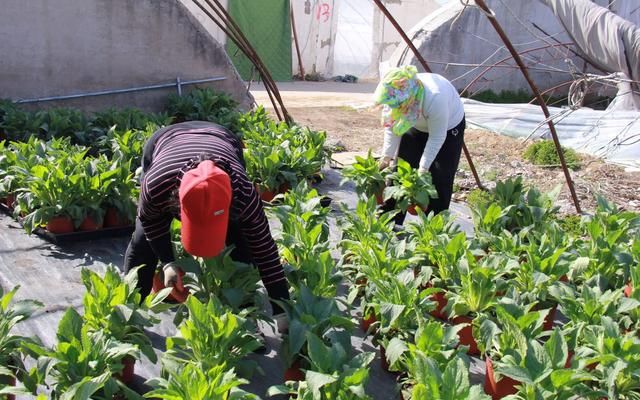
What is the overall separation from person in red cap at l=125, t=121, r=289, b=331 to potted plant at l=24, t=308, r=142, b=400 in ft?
1.64

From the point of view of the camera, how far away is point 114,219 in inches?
181

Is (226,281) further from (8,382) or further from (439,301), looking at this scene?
(439,301)

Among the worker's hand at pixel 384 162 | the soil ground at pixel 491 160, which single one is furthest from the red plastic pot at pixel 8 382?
the soil ground at pixel 491 160

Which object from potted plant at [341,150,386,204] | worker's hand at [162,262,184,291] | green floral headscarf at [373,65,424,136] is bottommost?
worker's hand at [162,262,184,291]

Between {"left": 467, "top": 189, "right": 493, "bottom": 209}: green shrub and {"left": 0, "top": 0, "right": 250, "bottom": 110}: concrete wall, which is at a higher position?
{"left": 0, "top": 0, "right": 250, "bottom": 110}: concrete wall

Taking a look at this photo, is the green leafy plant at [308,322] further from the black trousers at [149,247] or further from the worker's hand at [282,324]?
the black trousers at [149,247]

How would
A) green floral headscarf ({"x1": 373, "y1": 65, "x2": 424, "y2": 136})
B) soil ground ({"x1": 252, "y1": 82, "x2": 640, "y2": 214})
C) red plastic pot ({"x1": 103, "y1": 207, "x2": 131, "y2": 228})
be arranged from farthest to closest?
1. soil ground ({"x1": 252, "y1": 82, "x2": 640, "y2": 214})
2. red plastic pot ({"x1": 103, "y1": 207, "x2": 131, "y2": 228})
3. green floral headscarf ({"x1": 373, "y1": 65, "x2": 424, "y2": 136})

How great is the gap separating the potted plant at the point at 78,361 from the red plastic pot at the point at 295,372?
657mm

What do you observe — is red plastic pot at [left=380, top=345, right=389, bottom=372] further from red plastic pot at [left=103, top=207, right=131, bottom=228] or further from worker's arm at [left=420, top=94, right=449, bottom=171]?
red plastic pot at [left=103, top=207, right=131, bottom=228]

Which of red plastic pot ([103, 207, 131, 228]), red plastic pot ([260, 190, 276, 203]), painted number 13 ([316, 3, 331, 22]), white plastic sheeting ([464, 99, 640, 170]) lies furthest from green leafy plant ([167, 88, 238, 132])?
painted number 13 ([316, 3, 331, 22])

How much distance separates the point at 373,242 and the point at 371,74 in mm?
15646

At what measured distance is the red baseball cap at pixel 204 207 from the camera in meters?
2.25

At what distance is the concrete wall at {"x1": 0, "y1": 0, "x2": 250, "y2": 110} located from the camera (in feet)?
22.7

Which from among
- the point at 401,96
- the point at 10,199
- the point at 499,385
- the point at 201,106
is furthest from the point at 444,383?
the point at 201,106
